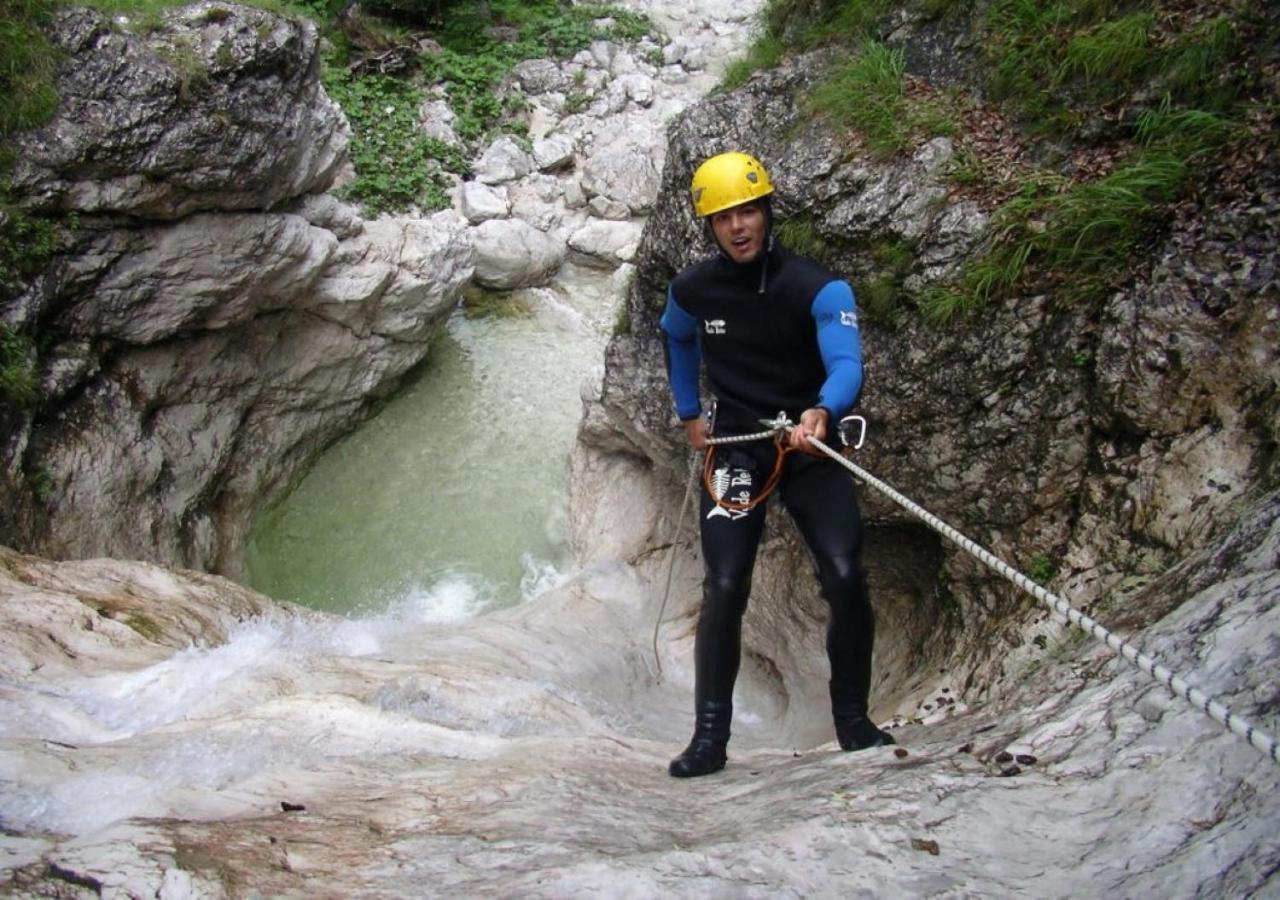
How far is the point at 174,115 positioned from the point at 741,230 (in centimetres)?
659

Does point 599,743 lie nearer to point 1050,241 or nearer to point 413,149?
point 1050,241

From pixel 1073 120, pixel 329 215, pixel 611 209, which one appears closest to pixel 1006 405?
pixel 1073 120

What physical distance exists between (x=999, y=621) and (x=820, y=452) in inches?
82.9

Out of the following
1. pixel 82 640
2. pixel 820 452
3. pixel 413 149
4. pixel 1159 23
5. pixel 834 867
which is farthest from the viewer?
pixel 413 149

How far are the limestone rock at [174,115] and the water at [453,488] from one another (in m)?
3.59

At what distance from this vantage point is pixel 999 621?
5.04m

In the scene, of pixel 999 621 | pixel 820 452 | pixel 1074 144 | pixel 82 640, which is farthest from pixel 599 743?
pixel 1074 144

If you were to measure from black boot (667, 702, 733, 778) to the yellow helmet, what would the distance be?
2.12 m

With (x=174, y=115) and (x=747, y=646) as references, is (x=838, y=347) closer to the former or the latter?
(x=747, y=646)

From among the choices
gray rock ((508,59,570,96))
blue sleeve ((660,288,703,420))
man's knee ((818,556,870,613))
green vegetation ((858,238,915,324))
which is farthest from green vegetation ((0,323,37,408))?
gray rock ((508,59,570,96))

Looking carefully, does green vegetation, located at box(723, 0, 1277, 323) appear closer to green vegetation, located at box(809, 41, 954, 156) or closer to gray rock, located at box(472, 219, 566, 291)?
green vegetation, located at box(809, 41, 954, 156)

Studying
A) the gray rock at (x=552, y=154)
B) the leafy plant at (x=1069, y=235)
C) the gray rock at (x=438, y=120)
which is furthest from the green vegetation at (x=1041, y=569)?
the gray rock at (x=438, y=120)

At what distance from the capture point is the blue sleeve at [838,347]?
3.58 meters

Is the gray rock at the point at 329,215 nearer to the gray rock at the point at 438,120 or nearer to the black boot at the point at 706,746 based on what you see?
the gray rock at the point at 438,120
